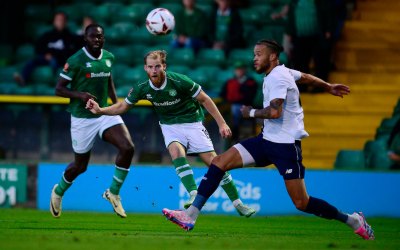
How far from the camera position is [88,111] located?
13.7m

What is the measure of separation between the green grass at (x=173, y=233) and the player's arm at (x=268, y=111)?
123cm

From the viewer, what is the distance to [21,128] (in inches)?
722

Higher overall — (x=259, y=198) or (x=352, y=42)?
(x=352, y=42)

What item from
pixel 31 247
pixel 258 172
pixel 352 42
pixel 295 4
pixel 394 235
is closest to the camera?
pixel 31 247

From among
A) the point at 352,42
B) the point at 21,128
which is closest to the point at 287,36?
the point at 352,42

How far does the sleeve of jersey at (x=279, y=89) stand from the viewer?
426 inches

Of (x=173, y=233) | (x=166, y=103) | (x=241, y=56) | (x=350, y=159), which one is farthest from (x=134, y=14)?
(x=173, y=233)

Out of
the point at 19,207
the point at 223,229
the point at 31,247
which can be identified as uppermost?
the point at 31,247

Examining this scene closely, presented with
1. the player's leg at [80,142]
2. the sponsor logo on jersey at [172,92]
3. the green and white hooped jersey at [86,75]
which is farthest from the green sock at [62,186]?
the sponsor logo on jersey at [172,92]

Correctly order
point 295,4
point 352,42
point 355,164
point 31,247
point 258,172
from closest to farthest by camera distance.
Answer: point 31,247 < point 258,172 < point 355,164 < point 295,4 < point 352,42

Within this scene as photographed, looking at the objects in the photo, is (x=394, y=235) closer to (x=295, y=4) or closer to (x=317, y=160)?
(x=317, y=160)

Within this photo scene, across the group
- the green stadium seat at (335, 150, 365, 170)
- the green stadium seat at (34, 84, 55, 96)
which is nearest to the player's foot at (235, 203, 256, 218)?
the green stadium seat at (335, 150, 365, 170)

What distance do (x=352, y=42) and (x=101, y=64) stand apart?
27.6ft

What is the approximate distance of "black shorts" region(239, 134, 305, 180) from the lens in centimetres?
1090
